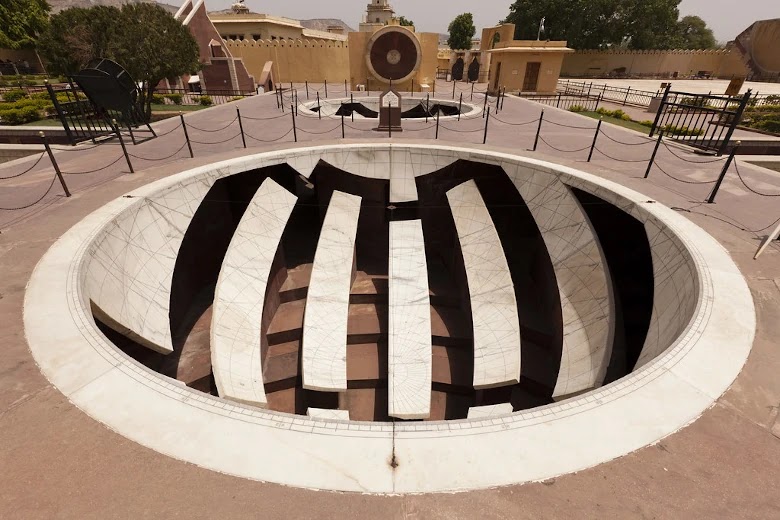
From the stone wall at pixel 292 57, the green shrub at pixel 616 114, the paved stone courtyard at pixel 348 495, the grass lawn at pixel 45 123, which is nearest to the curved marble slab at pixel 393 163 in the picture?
the paved stone courtyard at pixel 348 495

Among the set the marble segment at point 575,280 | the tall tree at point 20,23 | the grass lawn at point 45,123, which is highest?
the tall tree at point 20,23

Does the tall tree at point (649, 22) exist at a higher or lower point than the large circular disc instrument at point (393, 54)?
higher

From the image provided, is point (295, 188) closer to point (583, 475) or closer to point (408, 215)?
point (408, 215)

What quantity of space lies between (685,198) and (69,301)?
1800 centimetres

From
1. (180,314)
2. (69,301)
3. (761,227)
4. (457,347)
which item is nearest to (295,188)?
(180,314)

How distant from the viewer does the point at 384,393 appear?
1412 centimetres

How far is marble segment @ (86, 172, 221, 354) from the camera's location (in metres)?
9.18

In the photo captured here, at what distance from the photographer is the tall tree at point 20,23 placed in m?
54.3

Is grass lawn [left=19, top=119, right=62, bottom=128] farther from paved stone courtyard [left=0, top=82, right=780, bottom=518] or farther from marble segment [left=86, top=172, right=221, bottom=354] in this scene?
paved stone courtyard [left=0, top=82, right=780, bottom=518]

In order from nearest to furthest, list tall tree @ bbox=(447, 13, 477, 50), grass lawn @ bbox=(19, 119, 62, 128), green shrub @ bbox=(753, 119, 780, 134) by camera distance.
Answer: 1. grass lawn @ bbox=(19, 119, 62, 128)
2. green shrub @ bbox=(753, 119, 780, 134)
3. tall tree @ bbox=(447, 13, 477, 50)

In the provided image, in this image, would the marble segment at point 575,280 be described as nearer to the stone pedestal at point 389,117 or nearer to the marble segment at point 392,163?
the marble segment at point 392,163

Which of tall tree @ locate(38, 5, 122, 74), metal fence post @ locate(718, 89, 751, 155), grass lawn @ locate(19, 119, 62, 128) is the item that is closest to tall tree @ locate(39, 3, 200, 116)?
tall tree @ locate(38, 5, 122, 74)

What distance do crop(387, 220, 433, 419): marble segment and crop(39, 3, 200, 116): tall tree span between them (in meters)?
20.9

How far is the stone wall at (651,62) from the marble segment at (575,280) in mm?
65806
